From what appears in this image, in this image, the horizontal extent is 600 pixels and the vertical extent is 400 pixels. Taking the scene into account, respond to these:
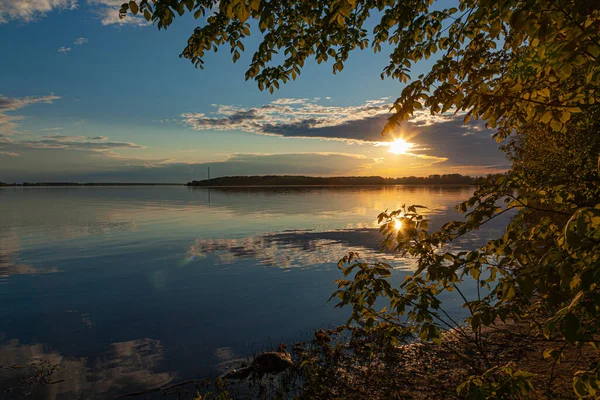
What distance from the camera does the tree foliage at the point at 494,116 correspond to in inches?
125

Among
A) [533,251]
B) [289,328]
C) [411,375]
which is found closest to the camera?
[533,251]

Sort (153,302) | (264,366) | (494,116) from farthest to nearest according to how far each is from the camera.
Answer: (153,302), (264,366), (494,116)

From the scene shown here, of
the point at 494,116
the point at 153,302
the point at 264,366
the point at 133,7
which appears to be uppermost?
the point at 133,7

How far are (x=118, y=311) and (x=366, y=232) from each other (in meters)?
26.8

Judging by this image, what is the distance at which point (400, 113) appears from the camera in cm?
509

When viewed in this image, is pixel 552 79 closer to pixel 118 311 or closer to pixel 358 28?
pixel 358 28

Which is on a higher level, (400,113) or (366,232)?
(400,113)

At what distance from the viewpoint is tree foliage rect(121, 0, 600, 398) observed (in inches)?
125

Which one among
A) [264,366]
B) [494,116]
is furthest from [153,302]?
[494,116]

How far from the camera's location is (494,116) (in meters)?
5.02

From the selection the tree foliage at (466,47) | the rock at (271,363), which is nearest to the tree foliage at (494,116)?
the tree foliage at (466,47)

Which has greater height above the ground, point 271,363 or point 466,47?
point 466,47

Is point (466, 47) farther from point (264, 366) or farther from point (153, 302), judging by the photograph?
point (153, 302)

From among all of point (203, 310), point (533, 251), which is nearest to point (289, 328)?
point (203, 310)
